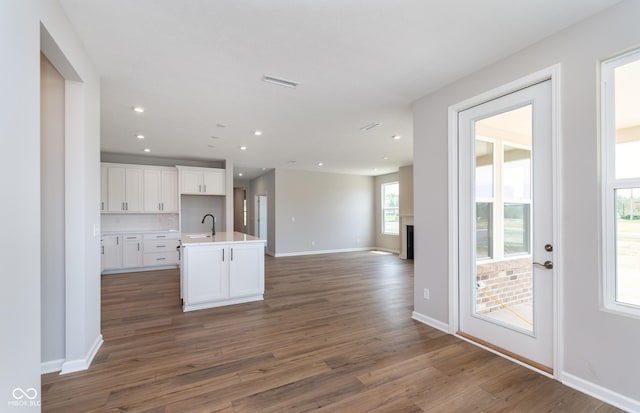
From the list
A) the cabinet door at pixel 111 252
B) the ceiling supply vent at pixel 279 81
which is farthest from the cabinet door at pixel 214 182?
the ceiling supply vent at pixel 279 81

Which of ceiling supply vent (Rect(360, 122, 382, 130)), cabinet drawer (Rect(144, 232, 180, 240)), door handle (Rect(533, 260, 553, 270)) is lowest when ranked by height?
cabinet drawer (Rect(144, 232, 180, 240))

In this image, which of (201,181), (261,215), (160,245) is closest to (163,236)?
(160,245)

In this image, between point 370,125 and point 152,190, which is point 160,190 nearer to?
point 152,190

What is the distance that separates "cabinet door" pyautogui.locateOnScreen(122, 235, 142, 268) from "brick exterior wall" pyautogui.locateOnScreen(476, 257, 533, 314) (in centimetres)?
633

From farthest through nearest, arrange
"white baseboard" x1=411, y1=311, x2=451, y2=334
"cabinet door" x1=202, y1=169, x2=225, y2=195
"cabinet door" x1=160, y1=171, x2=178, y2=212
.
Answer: "cabinet door" x1=202, y1=169, x2=225, y2=195 → "cabinet door" x1=160, y1=171, x2=178, y2=212 → "white baseboard" x1=411, y1=311, x2=451, y2=334

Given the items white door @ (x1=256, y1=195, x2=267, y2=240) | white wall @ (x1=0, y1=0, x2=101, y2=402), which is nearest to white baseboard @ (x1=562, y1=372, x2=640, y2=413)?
white wall @ (x1=0, y1=0, x2=101, y2=402)

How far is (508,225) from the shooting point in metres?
2.62

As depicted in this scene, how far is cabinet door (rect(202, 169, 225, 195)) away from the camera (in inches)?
261

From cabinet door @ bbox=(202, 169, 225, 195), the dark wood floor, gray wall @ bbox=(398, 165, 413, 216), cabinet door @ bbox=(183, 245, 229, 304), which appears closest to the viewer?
the dark wood floor

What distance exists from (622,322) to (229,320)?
3.45 metres

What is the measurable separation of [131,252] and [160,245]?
55 centimetres

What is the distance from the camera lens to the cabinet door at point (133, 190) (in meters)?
6.03

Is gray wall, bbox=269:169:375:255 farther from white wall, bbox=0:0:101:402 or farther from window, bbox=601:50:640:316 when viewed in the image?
window, bbox=601:50:640:316
